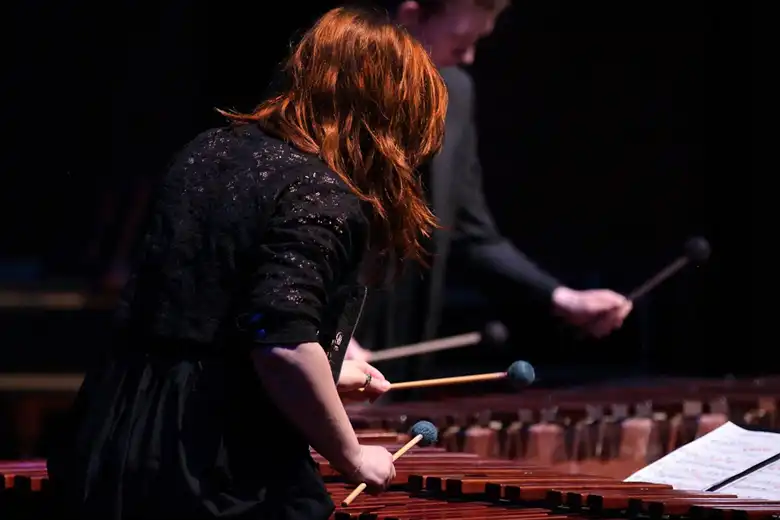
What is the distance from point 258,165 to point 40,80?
466 cm

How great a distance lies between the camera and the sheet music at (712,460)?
2992mm

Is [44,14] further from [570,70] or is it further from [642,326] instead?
[642,326]

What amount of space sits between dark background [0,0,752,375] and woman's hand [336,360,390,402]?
2.96 m

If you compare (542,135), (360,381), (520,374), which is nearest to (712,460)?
(520,374)

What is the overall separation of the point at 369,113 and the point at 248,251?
0.33 meters

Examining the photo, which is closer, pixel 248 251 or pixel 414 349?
pixel 248 251

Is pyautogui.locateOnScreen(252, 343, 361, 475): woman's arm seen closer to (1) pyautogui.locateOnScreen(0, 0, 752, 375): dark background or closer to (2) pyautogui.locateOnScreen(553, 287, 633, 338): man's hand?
(2) pyautogui.locateOnScreen(553, 287, 633, 338): man's hand

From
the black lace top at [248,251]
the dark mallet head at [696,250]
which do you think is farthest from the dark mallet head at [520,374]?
the dark mallet head at [696,250]

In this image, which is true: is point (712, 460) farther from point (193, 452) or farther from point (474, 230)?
point (474, 230)

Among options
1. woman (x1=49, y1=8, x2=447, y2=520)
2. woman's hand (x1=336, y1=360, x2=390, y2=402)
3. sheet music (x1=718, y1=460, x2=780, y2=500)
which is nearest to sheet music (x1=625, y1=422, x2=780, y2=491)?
sheet music (x1=718, y1=460, x2=780, y2=500)

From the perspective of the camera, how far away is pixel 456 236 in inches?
184

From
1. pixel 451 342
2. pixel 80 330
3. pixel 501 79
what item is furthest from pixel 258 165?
pixel 501 79

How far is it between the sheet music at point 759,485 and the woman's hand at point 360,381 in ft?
2.23

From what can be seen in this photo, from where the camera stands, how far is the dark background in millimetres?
6117
